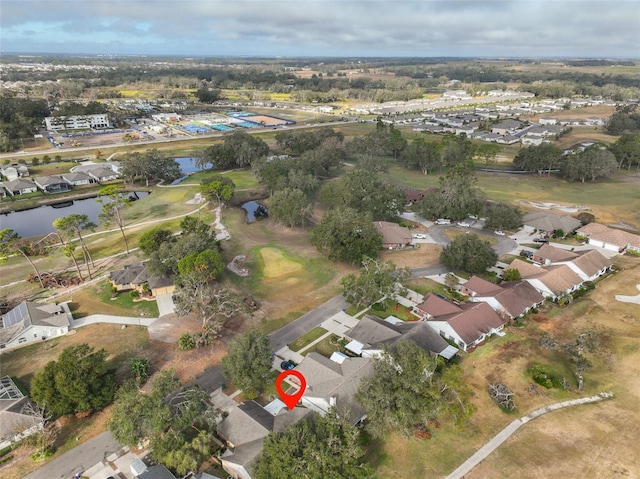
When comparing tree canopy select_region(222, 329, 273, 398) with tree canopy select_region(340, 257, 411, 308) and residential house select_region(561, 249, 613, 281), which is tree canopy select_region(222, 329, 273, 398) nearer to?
tree canopy select_region(340, 257, 411, 308)

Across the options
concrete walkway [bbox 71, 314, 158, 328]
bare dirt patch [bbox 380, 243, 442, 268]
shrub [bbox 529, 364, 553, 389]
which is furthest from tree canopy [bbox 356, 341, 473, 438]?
concrete walkway [bbox 71, 314, 158, 328]

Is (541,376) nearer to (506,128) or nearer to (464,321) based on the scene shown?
(464,321)

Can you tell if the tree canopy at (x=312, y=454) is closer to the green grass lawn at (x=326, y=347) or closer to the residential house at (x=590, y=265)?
the green grass lawn at (x=326, y=347)

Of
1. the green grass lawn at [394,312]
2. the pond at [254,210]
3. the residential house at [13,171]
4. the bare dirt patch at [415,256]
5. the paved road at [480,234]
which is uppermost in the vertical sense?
the residential house at [13,171]

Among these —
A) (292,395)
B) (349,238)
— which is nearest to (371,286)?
(349,238)

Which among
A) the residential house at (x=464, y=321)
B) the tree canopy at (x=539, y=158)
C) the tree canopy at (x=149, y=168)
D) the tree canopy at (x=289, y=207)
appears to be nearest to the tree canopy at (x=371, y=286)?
the residential house at (x=464, y=321)

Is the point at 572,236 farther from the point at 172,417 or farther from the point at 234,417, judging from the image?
the point at 172,417


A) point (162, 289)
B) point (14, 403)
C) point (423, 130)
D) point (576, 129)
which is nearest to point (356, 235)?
point (162, 289)

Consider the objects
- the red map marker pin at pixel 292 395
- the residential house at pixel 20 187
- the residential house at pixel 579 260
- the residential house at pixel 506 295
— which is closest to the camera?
the red map marker pin at pixel 292 395

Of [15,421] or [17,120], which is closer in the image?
[15,421]
